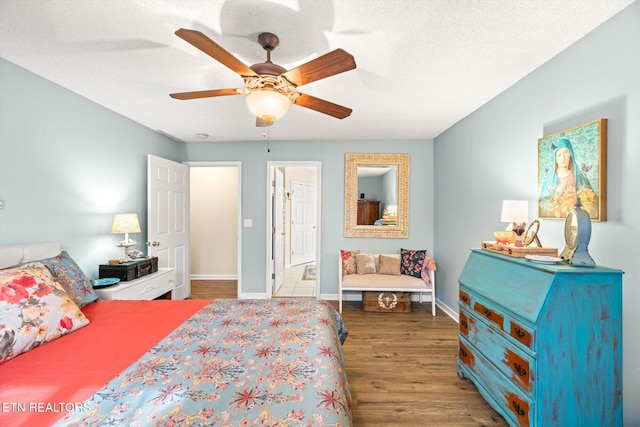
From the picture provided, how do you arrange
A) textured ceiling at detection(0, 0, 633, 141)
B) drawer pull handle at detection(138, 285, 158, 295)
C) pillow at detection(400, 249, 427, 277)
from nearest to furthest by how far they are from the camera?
textured ceiling at detection(0, 0, 633, 141) < drawer pull handle at detection(138, 285, 158, 295) < pillow at detection(400, 249, 427, 277)

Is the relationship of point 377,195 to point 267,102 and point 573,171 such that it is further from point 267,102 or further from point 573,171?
point 267,102

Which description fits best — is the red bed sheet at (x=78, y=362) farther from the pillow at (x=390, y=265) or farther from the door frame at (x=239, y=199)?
the pillow at (x=390, y=265)

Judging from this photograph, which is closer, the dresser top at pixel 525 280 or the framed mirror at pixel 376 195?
the dresser top at pixel 525 280

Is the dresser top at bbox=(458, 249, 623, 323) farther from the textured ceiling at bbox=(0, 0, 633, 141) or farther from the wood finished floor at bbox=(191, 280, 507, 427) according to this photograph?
the textured ceiling at bbox=(0, 0, 633, 141)

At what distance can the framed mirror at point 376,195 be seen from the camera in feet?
13.5

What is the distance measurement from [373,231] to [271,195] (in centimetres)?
164

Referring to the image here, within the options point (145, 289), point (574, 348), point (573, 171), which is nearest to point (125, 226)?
point (145, 289)

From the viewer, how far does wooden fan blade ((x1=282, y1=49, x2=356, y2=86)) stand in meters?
1.35

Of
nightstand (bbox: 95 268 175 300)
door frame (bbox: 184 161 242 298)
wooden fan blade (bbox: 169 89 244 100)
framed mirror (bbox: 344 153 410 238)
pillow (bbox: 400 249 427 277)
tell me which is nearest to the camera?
wooden fan blade (bbox: 169 89 244 100)

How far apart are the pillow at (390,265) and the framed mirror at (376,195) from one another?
387 mm

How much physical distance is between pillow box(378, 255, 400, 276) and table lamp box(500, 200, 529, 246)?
6.31 feet

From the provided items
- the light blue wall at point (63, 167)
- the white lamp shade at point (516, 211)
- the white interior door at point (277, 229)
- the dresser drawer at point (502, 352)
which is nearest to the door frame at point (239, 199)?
the white interior door at point (277, 229)

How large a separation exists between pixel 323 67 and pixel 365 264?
2.92 meters

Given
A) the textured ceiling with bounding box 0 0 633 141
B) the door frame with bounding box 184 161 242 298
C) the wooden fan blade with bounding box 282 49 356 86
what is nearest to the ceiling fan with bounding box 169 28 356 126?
the wooden fan blade with bounding box 282 49 356 86
